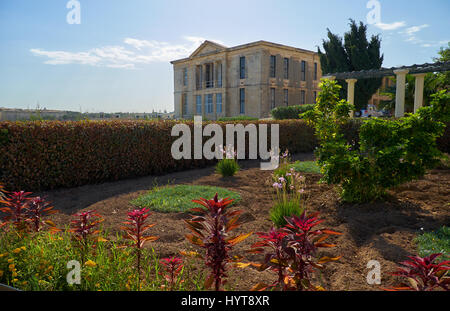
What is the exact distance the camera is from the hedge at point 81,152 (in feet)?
22.2

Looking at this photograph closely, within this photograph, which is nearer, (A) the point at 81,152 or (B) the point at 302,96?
(A) the point at 81,152

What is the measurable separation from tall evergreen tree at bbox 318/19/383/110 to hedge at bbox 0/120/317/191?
22.2 m

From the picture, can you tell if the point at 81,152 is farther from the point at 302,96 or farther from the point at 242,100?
the point at 302,96

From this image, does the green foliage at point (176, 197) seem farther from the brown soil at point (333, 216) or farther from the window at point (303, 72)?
the window at point (303, 72)

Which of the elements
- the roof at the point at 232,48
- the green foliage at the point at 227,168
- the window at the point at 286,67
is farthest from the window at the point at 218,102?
the green foliage at the point at 227,168

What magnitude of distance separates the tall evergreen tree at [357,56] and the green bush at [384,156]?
23.3m

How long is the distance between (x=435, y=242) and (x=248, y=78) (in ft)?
103

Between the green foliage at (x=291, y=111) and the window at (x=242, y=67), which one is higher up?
the window at (x=242, y=67)

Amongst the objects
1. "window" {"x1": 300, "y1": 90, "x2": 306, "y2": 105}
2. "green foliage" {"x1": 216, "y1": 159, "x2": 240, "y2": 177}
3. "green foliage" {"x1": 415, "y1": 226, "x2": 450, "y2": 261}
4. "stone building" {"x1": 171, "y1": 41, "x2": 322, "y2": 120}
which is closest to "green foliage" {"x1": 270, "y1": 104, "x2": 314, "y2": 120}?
"stone building" {"x1": 171, "y1": 41, "x2": 322, "y2": 120}

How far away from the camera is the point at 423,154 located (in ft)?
16.4

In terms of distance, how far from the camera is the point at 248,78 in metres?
33.8

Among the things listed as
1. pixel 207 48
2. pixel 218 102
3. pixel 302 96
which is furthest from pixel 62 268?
pixel 207 48
